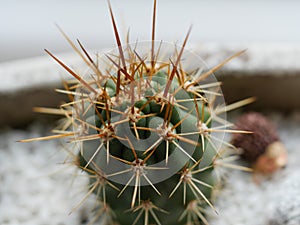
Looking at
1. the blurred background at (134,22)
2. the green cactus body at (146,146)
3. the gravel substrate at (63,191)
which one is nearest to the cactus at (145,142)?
the green cactus body at (146,146)

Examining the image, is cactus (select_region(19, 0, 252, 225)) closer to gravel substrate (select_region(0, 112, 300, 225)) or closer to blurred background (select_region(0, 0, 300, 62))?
gravel substrate (select_region(0, 112, 300, 225))

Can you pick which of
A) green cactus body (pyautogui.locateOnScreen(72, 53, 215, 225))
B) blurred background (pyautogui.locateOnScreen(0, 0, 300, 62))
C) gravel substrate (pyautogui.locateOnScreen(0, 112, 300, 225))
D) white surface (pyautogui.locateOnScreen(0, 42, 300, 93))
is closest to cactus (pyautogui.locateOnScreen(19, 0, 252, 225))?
green cactus body (pyautogui.locateOnScreen(72, 53, 215, 225))

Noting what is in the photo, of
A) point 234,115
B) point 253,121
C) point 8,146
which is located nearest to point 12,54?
point 8,146

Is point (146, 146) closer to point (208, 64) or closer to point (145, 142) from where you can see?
point (145, 142)

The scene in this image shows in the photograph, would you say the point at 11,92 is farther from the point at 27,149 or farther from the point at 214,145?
the point at 214,145

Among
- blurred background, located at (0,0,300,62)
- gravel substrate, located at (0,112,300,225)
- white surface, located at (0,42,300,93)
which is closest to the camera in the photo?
gravel substrate, located at (0,112,300,225)

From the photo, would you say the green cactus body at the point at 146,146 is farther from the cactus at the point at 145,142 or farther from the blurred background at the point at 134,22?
the blurred background at the point at 134,22
